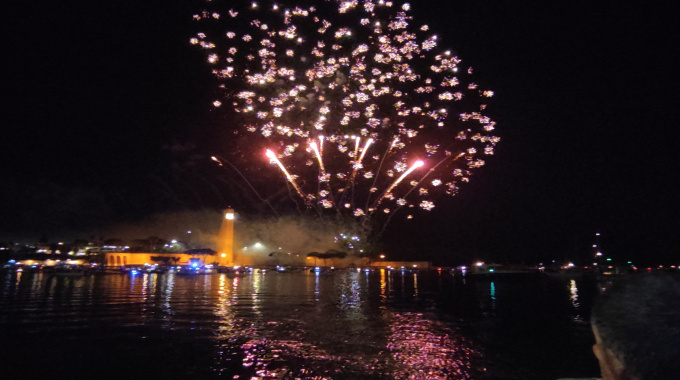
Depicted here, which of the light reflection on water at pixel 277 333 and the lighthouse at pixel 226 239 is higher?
the lighthouse at pixel 226 239

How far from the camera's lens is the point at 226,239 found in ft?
212

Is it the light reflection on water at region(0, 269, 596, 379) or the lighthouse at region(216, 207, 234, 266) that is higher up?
the lighthouse at region(216, 207, 234, 266)

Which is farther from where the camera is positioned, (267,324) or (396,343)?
(267,324)

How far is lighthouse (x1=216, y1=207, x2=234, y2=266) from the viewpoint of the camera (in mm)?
63406

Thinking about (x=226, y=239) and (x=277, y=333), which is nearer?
(x=277, y=333)

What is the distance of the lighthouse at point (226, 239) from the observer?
208 ft

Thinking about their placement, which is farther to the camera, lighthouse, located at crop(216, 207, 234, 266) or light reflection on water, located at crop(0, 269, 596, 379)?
lighthouse, located at crop(216, 207, 234, 266)

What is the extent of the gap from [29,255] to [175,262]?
103ft

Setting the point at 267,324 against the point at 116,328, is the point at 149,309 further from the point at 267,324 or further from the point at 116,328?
the point at 267,324

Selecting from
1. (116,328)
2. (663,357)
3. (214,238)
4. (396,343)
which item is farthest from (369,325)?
(214,238)

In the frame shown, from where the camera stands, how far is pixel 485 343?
922 centimetres

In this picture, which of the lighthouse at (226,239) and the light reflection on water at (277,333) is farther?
the lighthouse at (226,239)

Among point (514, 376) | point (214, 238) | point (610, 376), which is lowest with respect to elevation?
point (514, 376)

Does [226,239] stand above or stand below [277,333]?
above
